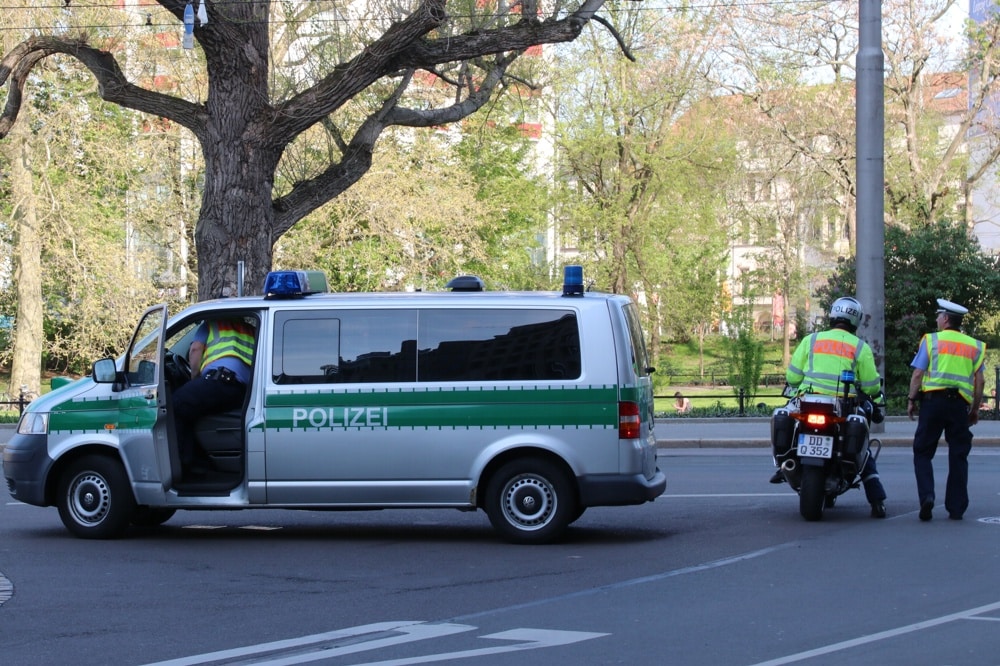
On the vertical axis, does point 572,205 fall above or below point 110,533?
above

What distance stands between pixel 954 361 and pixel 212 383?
6.17 metres

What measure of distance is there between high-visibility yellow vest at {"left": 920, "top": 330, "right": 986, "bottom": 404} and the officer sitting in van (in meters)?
5.71

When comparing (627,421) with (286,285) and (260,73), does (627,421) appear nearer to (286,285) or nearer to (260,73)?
(286,285)

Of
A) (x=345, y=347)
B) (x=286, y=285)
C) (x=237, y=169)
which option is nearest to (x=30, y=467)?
(x=286, y=285)

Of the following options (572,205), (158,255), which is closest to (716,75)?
(572,205)

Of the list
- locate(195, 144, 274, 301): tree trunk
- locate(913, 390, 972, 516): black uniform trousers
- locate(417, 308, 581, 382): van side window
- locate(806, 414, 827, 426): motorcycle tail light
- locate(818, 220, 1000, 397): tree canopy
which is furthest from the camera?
locate(818, 220, 1000, 397): tree canopy

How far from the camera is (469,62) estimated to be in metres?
21.1

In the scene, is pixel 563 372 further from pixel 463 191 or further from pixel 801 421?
pixel 463 191

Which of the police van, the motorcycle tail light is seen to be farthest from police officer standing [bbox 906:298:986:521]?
the police van

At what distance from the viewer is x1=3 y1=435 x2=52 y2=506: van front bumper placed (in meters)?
10.5

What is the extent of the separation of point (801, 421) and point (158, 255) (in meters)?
27.8

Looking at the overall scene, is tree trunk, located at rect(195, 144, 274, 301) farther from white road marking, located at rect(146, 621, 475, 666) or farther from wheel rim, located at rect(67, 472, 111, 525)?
white road marking, located at rect(146, 621, 475, 666)

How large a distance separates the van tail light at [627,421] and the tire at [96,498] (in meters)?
3.95

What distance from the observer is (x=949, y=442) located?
11.1 meters
